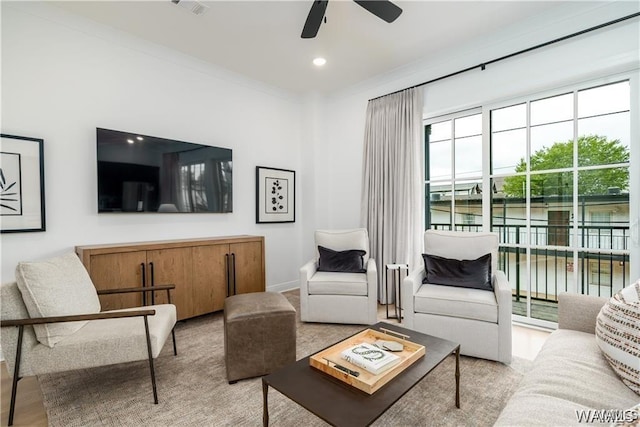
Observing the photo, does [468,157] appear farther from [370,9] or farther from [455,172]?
[370,9]

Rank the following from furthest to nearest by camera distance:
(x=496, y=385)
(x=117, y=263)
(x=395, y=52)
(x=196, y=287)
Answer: (x=395, y=52) → (x=196, y=287) → (x=117, y=263) → (x=496, y=385)

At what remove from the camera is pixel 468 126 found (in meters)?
3.35

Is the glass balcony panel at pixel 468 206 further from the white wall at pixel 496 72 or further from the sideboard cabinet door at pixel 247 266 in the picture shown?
the sideboard cabinet door at pixel 247 266

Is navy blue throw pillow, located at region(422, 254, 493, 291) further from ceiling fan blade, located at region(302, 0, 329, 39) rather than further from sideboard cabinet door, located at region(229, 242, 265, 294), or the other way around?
ceiling fan blade, located at region(302, 0, 329, 39)

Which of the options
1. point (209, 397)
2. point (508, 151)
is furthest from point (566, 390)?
point (508, 151)

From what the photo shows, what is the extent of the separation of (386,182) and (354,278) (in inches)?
51.5

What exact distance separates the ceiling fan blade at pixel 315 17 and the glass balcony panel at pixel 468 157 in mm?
2030

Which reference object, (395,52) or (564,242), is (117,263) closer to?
(395,52)

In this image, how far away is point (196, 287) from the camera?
9.77 feet

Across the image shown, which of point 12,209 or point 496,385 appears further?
point 12,209

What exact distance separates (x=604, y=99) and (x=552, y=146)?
0.49 m

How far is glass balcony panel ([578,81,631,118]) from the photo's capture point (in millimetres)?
2465

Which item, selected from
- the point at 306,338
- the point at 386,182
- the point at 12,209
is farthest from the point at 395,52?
the point at 12,209

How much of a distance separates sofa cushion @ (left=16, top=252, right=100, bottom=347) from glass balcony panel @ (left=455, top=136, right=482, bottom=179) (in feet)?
11.6
